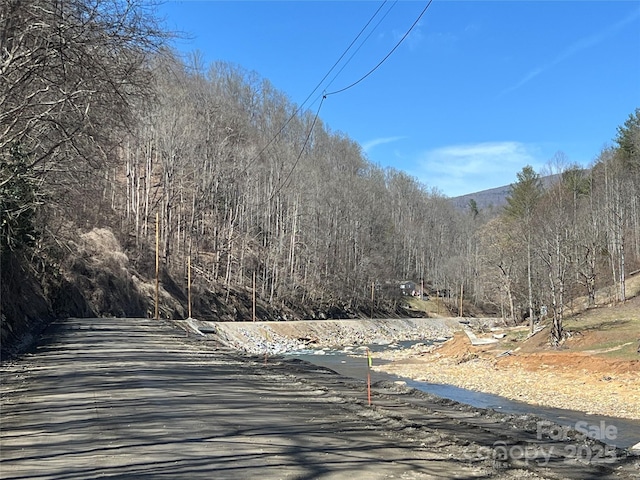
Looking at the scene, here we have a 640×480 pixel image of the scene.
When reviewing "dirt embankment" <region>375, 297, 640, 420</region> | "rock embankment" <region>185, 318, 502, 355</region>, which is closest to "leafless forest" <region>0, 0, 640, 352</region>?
"dirt embankment" <region>375, 297, 640, 420</region>

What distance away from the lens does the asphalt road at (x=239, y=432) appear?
6770mm

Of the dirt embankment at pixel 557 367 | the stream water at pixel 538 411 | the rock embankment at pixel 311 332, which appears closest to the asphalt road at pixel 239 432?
the stream water at pixel 538 411

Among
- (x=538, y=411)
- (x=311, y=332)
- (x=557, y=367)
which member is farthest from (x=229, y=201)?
(x=538, y=411)

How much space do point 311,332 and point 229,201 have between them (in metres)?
28.3

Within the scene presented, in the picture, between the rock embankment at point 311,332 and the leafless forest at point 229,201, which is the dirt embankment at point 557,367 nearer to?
the leafless forest at point 229,201

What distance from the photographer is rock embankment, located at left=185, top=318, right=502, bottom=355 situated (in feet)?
141

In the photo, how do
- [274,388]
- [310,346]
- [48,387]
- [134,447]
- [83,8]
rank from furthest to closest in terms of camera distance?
[310,346], [274,388], [48,387], [83,8], [134,447]

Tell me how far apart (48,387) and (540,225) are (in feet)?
105

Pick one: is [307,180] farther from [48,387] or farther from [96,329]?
[48,387]

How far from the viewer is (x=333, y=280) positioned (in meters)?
80.8

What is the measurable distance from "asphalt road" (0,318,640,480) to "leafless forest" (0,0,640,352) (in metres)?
4.79

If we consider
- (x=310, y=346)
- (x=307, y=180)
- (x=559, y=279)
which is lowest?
(x=310, y=346)

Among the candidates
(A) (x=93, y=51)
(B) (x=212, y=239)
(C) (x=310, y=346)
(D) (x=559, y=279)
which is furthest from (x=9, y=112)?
(B) (x=212, y=239)

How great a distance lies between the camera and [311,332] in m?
55.3
